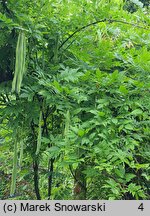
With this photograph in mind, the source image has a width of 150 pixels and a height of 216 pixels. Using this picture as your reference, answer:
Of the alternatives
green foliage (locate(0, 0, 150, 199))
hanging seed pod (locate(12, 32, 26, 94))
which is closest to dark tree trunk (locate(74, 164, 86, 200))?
green foliage (locate(0, 0, 150, 199))

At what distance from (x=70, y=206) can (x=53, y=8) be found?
1244 millimetres

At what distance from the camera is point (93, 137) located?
1635 millimetres

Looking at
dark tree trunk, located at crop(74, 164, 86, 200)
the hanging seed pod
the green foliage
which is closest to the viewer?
the green foliage

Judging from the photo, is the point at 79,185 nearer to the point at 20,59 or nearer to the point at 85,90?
the point at 85,90

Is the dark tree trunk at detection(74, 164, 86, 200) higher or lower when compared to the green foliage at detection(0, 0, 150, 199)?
lower

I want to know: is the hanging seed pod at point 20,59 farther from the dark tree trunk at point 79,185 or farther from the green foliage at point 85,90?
the dark tree trunk at point 79,185

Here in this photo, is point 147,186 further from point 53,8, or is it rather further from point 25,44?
point 53,8

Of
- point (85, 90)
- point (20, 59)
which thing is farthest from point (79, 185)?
point (20, 59)

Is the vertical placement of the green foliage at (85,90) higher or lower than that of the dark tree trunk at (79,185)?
higher

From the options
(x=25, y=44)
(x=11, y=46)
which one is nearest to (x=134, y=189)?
(x=25, y=44)

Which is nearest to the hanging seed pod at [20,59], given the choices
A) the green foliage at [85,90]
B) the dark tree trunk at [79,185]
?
the green foliage at [85,90]

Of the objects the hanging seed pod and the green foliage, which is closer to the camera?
the green foliage

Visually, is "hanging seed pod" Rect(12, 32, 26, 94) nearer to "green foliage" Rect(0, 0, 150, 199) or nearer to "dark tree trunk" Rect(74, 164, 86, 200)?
"green foliage" Rect(0, 0, 150, 199)

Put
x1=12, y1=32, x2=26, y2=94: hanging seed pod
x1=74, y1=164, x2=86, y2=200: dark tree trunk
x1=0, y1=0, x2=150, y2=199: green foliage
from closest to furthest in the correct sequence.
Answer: x1=0, y1=0, x2=150, y2=199: green foliage
x1=12, y1=32, x2=26, y2=94: hanging seed pod
x1=74, y1=164, x2=86, y2=200: dark tree trunk
